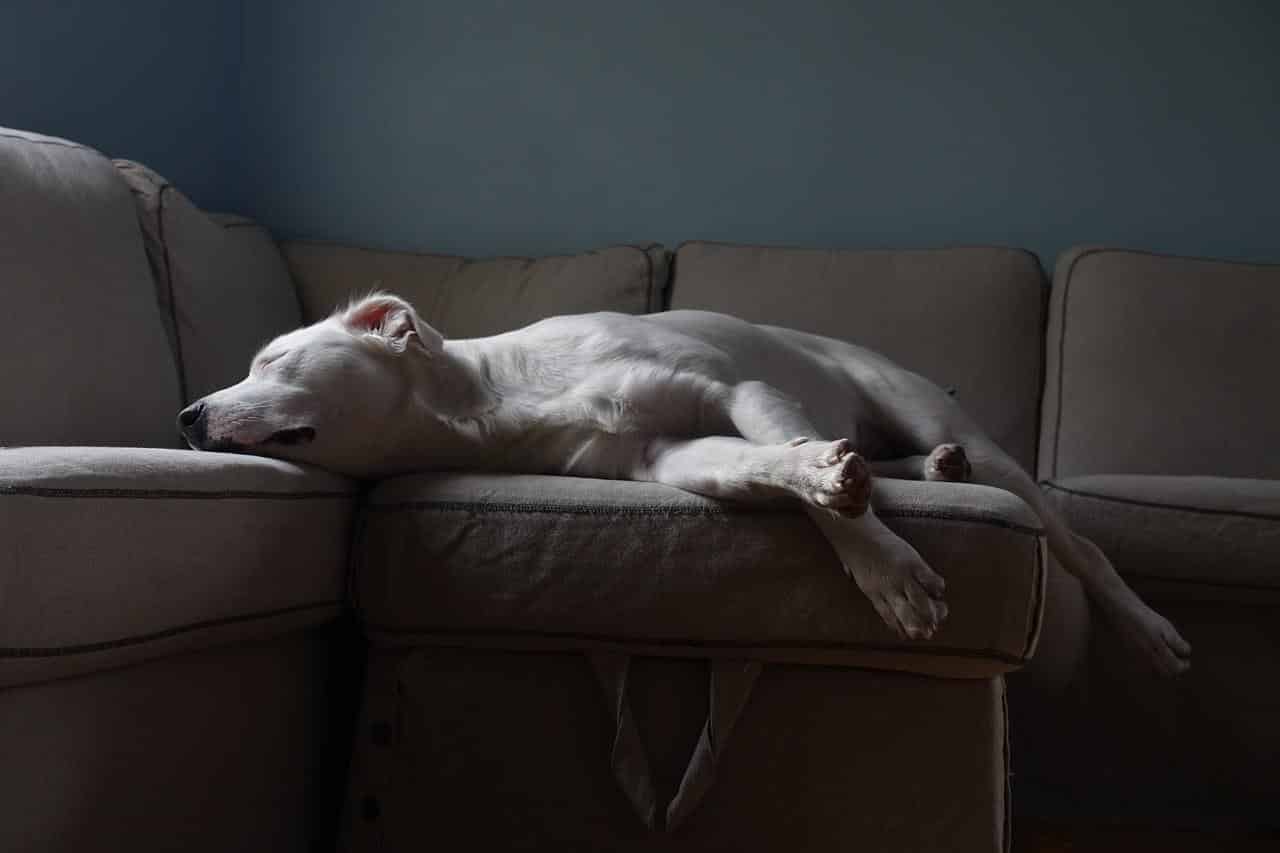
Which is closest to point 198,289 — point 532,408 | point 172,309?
point 172,309

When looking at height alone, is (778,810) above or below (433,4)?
below

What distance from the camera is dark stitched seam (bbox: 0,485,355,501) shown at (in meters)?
1.17

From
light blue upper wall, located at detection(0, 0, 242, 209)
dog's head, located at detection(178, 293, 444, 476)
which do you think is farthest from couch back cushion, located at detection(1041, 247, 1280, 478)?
light blue upper wall, located at detection(0, 0, 242, 209)

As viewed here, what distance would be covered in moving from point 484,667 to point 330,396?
0.45 m

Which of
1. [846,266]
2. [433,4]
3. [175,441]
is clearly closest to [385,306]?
[175,441]

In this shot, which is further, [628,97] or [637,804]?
[628,97]

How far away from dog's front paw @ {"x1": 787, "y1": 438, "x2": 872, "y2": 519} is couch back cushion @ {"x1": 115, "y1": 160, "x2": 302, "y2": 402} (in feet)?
4.48

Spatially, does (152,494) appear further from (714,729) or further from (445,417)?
(714,729)

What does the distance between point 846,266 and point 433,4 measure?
4.72 ft

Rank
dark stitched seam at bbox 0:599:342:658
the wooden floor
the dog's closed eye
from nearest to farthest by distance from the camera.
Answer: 1. dark stitched seam at bbox 0:599:342:658
2. the dog's closed eye
3. the wooden floor

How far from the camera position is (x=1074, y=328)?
2.78m

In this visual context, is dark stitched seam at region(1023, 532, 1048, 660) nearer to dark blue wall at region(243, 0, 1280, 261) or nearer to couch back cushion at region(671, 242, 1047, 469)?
couch back cushion at region(671, 242, 1047, 469)

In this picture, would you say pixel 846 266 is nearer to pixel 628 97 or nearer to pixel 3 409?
pixel 628 97

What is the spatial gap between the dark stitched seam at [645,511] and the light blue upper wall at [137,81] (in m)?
1.81
